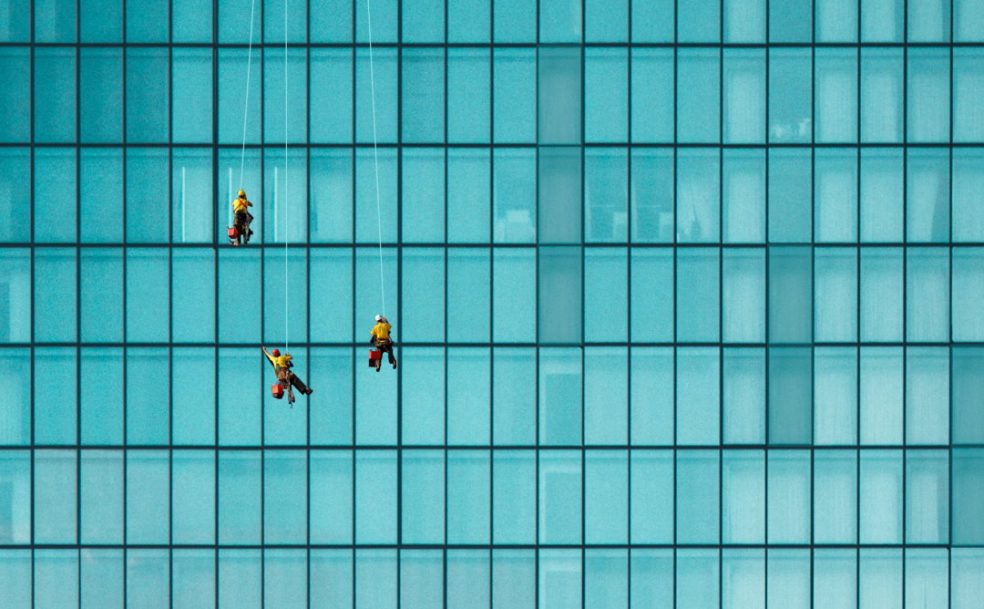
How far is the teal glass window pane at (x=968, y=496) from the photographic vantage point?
29.3m

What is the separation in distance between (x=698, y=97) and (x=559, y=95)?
3346 mm

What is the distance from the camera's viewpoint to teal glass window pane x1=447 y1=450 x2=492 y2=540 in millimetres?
29250

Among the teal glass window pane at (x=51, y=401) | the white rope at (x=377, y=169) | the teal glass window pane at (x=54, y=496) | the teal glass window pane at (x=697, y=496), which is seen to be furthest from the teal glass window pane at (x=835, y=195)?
the teal glass window pane at (x=54, y=496)

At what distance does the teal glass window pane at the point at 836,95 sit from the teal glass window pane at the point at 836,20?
1.12 ft

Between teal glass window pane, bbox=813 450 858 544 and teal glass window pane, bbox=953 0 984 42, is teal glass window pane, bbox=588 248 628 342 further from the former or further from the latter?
teal glass window pane, bbox=953 0 984 42

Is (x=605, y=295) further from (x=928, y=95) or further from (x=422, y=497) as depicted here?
(x=928, y=95)

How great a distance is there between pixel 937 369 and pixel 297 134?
1643 centimetres

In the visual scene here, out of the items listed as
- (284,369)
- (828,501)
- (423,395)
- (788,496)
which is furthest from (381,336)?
(828,501)

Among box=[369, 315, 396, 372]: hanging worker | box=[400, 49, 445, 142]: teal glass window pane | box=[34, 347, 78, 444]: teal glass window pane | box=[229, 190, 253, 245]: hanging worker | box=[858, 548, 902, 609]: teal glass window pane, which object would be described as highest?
box=[400, 49, 445, 142]: teal glass window pane

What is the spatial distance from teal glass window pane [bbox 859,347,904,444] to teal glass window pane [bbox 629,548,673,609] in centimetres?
564

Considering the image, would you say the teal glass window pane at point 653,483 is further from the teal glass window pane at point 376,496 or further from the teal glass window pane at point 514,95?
the teal glass window pane at point 514,95

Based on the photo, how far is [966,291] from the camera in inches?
1152

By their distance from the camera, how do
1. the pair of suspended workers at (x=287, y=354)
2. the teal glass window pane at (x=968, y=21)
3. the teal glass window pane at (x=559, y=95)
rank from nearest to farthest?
the pair of suspended workers at (x=287, y=354) → the teal glass window pane at (x=559, y=95) → the teal glass window pane at (x=968, y=21)

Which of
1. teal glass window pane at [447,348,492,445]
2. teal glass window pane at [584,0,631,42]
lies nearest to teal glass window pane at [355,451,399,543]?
teal glass window pane at [447,348,492,445]
